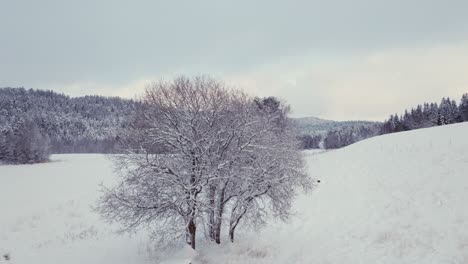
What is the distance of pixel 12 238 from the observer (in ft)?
74.1

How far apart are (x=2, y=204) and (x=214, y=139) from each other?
25747 mm

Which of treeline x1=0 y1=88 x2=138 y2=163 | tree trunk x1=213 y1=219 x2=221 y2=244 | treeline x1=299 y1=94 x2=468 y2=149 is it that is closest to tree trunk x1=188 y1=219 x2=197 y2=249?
tree trunk x1=213 y1=219 x2=221 y2=244

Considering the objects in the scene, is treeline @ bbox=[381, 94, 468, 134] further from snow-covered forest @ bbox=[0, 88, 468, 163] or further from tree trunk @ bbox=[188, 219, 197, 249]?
tree trunk @ bbox=[188, 219, 197, 249]

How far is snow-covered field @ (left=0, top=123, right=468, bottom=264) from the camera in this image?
582 inches

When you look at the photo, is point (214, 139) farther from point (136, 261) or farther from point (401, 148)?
point (401, 148)

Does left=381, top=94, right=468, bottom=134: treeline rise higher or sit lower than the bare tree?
higher

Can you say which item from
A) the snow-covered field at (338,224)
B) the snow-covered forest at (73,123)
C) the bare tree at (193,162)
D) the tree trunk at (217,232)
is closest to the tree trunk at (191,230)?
the bare tree at (193,162)

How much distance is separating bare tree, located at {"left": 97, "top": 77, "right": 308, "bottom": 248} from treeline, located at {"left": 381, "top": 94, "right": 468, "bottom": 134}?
254ft

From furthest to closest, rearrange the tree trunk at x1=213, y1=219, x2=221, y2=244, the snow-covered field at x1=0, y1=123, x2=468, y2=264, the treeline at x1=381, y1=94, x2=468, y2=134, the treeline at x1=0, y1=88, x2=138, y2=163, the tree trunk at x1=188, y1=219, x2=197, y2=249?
the treeline at x1=381, y1=94, x2=468, y2=134, the treeline at x1=0, y1=88, x2=138, y2=163, the tree trunk at x1=213, y1=219, x2=221, y2=244, the tree trunk at x1=188, y1=219, x2=197, y2=249, the snow-covered field at x1=0, y1=123, x2=468, y2=264

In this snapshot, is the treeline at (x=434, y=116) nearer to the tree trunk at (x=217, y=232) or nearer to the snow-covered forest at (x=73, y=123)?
the snow-covered forest at (x=73, y=123)

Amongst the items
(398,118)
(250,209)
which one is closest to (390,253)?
(250,209)

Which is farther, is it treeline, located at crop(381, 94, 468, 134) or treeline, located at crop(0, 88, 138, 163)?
treeline, located at crop(381, 94, 468, 134)

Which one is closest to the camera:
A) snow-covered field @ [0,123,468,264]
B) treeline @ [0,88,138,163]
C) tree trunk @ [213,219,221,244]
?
snow-covered field @ [0,123,468,264]

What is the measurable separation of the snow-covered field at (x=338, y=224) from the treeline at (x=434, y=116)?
52.6 meters
